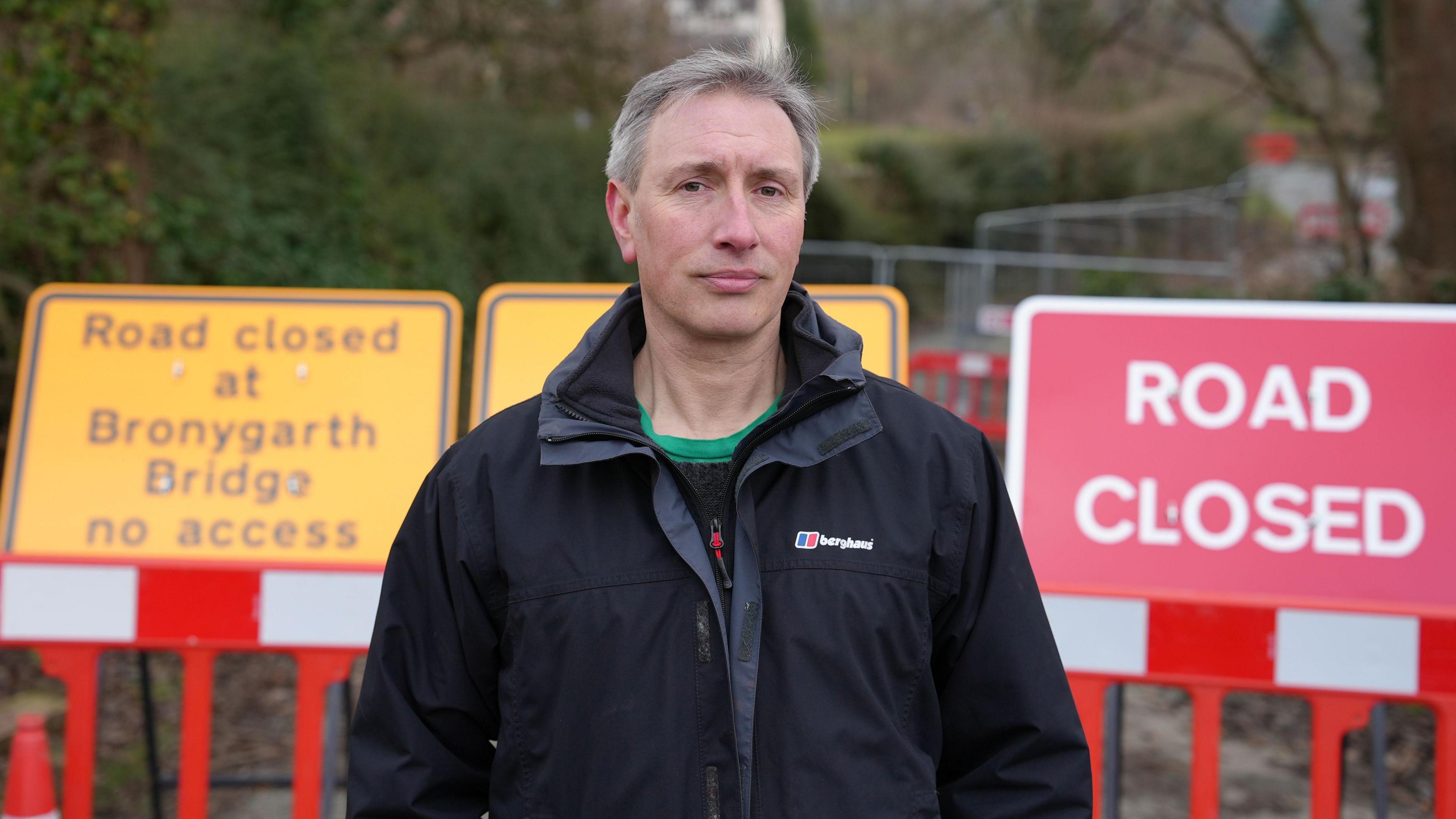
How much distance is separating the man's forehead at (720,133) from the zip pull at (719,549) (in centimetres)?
57

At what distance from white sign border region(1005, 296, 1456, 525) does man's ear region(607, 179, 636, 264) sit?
159cm

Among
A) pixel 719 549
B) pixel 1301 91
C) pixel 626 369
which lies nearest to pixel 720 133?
pixel 626 369

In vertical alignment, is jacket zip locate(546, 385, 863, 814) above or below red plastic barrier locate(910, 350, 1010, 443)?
below

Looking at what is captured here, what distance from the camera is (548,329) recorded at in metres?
3.56

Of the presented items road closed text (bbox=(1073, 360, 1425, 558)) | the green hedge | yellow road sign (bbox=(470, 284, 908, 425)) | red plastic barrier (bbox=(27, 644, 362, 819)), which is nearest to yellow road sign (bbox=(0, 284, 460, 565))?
yellow road sign (bbox=(470, 284, 908, 425))

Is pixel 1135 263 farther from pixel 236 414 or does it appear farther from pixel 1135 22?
pixel 236 414

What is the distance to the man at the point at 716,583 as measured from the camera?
1754mm

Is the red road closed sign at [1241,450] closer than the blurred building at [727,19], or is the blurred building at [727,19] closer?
the blurred building at [727,19]

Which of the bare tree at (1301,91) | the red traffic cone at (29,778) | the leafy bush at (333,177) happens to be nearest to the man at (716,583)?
the red traffic cone at (29,778)

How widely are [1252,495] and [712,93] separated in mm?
Result: 2129

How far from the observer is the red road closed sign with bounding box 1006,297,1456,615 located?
3178 millimetres

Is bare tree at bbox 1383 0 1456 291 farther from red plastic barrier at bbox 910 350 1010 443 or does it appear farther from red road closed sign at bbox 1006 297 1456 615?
red plastic barrier at bbox 910 350 1010 443

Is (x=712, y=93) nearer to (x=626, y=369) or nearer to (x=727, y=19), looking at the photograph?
(x=626, y=369)

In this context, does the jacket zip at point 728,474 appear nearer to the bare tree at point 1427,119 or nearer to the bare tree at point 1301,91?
the bare tree at point 1427,119
